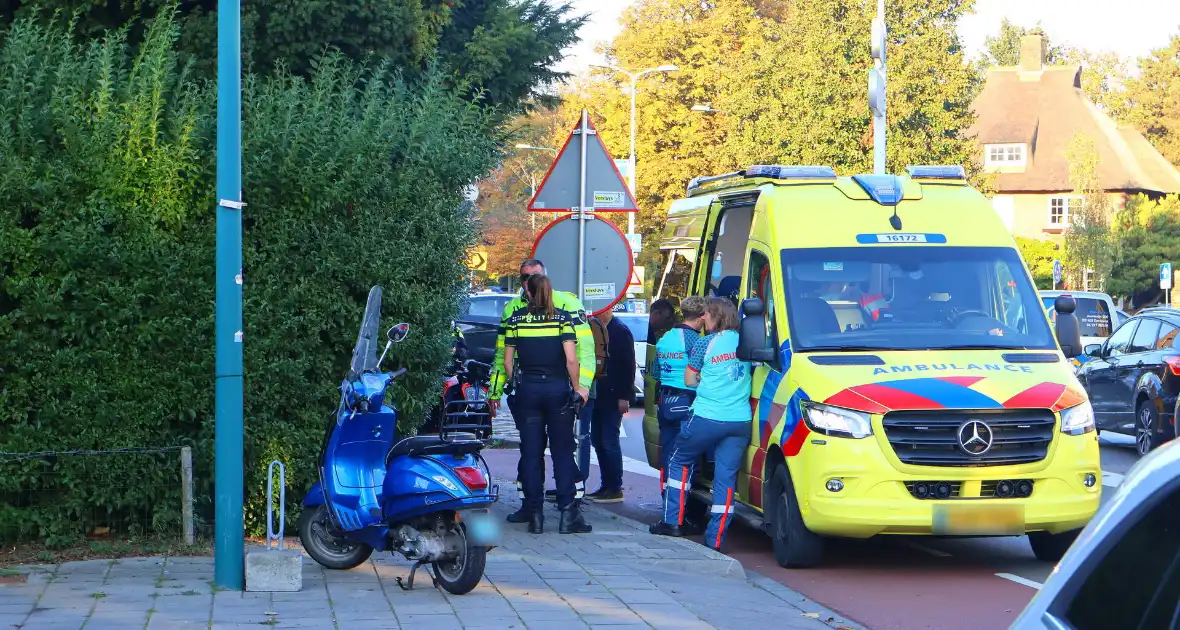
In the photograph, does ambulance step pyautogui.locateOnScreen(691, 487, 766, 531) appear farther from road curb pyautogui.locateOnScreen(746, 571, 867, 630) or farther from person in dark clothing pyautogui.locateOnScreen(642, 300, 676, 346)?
person in dark clothing pyautogui.locateOnScreen(642, 300, 676, 346)

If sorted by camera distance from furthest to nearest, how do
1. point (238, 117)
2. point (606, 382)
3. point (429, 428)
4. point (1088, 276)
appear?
point (1088, 276)
point (429, 428)
point (606, 382)
point (238, 117)

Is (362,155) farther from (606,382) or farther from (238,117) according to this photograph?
(606,382)

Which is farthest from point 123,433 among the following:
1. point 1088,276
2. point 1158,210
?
point 1158,210

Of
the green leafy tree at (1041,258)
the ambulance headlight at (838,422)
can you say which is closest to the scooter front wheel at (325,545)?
the ambulance headlight at (838,422)

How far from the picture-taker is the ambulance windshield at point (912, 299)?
9.46m

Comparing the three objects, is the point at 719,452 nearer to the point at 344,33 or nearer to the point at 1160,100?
the point at 344,33

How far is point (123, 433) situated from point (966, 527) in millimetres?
5060

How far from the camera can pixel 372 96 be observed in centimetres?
952

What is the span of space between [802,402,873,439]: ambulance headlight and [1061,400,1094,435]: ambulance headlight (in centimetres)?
125

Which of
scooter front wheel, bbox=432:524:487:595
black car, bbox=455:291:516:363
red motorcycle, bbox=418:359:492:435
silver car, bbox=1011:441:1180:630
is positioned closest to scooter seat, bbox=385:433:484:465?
scooter front wheel, bbox=432:524:487:595

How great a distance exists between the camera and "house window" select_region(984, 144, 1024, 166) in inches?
2958

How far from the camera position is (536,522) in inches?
404

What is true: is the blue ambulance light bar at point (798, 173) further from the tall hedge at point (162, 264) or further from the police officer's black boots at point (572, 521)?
the police officer's black boots at point (572, 521)

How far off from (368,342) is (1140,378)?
37.5ft
